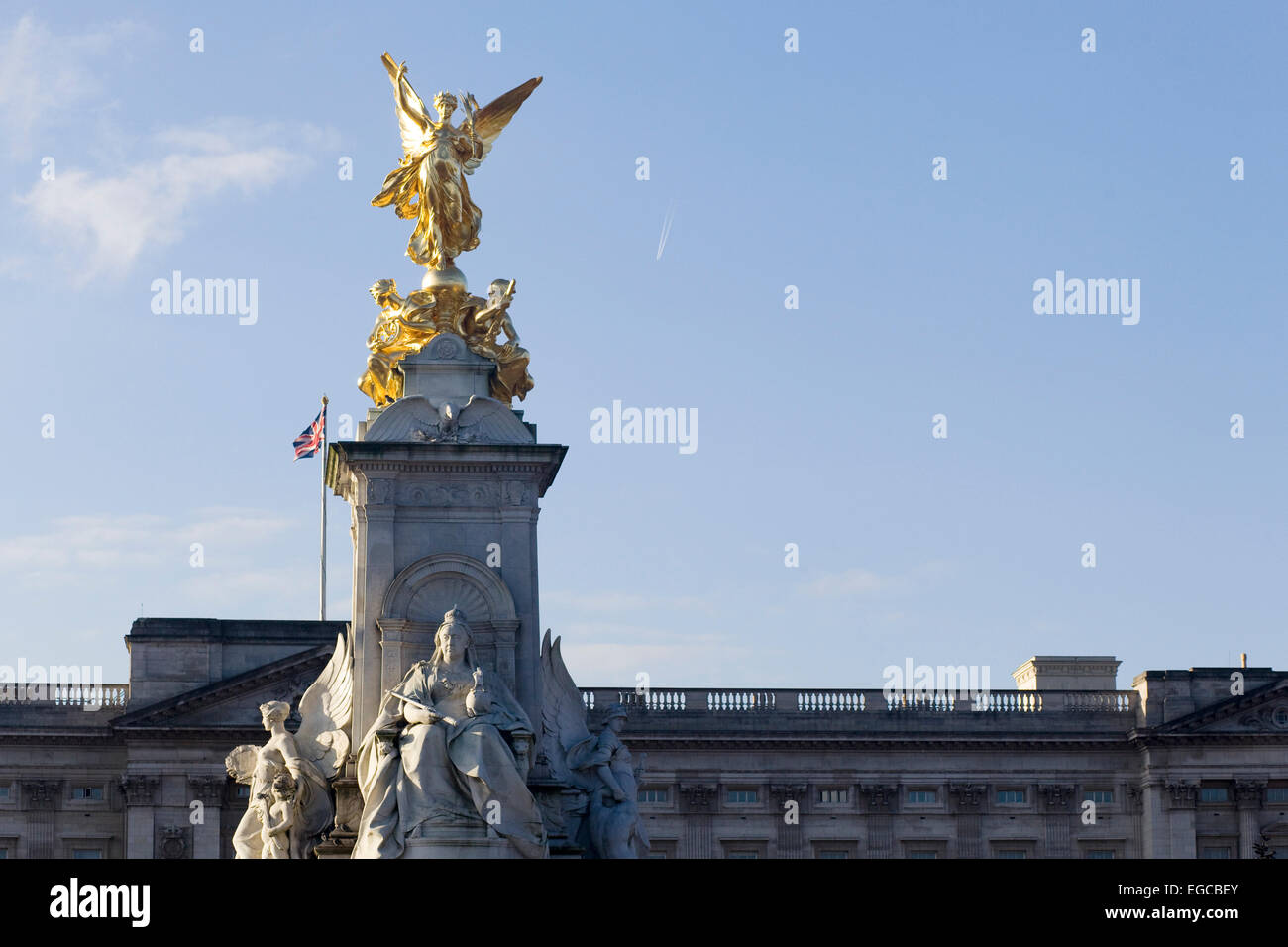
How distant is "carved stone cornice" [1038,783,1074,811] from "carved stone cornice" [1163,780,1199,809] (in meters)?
3.83

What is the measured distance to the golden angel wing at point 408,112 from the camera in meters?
38.4

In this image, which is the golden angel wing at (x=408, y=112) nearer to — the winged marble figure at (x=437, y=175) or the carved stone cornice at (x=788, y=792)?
the winged marble figure at (x=437, y=175)

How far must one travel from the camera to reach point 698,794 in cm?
9894

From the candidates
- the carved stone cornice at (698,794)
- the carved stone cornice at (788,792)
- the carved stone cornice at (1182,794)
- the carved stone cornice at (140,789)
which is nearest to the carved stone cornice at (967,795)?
the carved stone cornice at (788,792)

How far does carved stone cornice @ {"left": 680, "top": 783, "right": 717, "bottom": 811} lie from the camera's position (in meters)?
98.8

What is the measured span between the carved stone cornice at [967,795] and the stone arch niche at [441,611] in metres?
66.4

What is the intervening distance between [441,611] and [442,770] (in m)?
3.30

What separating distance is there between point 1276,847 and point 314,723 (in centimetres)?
7101

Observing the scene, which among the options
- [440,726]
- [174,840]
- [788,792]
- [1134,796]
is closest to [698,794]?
[788,792]

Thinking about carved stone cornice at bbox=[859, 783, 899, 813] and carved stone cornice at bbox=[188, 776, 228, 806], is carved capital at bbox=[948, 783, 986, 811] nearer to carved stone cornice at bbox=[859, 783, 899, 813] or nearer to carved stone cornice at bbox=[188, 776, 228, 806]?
carved stone cornice at bbox=[859, 783, 899, 813]

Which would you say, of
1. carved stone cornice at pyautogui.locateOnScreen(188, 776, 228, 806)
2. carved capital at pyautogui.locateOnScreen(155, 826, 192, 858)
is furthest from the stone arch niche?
carved capital at pyautogui.locateOnScreen(155, 826, 192, 858)
